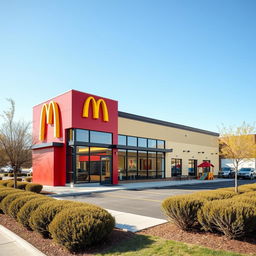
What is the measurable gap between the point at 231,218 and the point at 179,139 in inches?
1128

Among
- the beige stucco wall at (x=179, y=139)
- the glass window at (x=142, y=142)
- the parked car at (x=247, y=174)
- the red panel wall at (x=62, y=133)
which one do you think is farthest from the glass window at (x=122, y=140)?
the parked car at (x=247, y=174)

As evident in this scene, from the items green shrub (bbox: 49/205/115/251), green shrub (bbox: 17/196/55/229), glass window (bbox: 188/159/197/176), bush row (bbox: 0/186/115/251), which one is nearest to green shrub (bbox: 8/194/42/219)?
green shrub (bbox: 17/196/55/229)

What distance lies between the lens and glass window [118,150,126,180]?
26.2 meters

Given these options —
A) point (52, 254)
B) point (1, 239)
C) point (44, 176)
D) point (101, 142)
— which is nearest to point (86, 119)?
point (101, 142)

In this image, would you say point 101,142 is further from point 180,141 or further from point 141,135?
point 180,141

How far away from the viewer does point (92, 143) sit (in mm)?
22484

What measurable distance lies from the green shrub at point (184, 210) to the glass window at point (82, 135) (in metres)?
15.6

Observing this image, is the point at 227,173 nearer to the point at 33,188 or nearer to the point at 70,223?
the point at 33,188

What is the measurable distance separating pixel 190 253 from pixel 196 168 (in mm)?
33741

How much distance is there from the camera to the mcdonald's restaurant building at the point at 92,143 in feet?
72.0

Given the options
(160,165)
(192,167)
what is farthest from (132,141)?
(192,167)

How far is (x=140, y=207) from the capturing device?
11805 mm

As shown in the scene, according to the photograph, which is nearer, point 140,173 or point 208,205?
point 208,205

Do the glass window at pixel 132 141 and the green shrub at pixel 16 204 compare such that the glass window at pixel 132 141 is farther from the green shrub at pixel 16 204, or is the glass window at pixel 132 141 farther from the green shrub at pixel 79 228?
the green shrub at pixel 79 228
